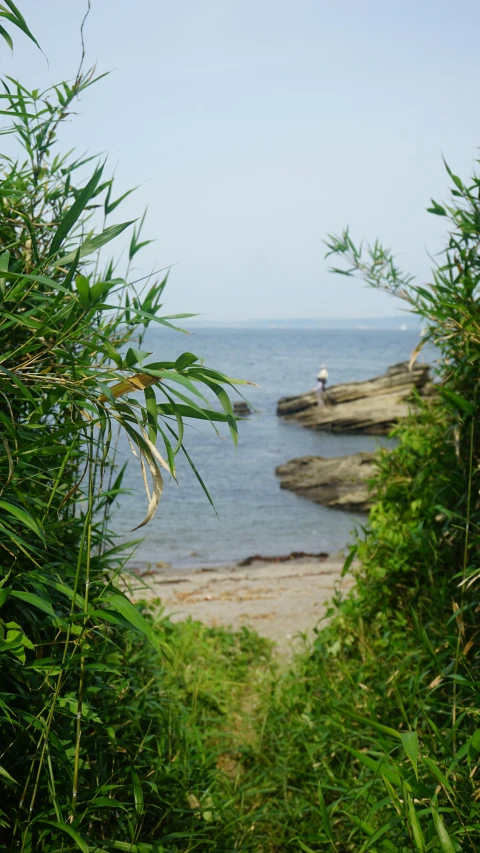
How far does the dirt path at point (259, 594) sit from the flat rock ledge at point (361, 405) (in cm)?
1669

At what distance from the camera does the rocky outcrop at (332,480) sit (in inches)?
707

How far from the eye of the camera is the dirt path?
6.71 m

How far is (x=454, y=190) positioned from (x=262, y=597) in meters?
5.91

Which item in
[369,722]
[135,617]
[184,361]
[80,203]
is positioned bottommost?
[369,722]

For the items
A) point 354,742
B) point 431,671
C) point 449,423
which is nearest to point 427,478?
point 449,423

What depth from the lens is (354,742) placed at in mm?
3666

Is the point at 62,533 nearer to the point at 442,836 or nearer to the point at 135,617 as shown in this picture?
the point at 135,617

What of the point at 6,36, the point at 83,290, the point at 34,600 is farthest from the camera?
the point at 6,36

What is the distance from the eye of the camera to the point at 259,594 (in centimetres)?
900

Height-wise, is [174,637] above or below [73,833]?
below

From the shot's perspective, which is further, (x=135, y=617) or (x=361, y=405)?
(x=361, y=405)

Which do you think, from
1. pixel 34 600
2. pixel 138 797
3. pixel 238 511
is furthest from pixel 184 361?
pixel 238 511

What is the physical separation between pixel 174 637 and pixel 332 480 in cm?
→ 1450

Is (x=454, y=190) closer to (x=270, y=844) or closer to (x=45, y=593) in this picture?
(x=45, y=593)
